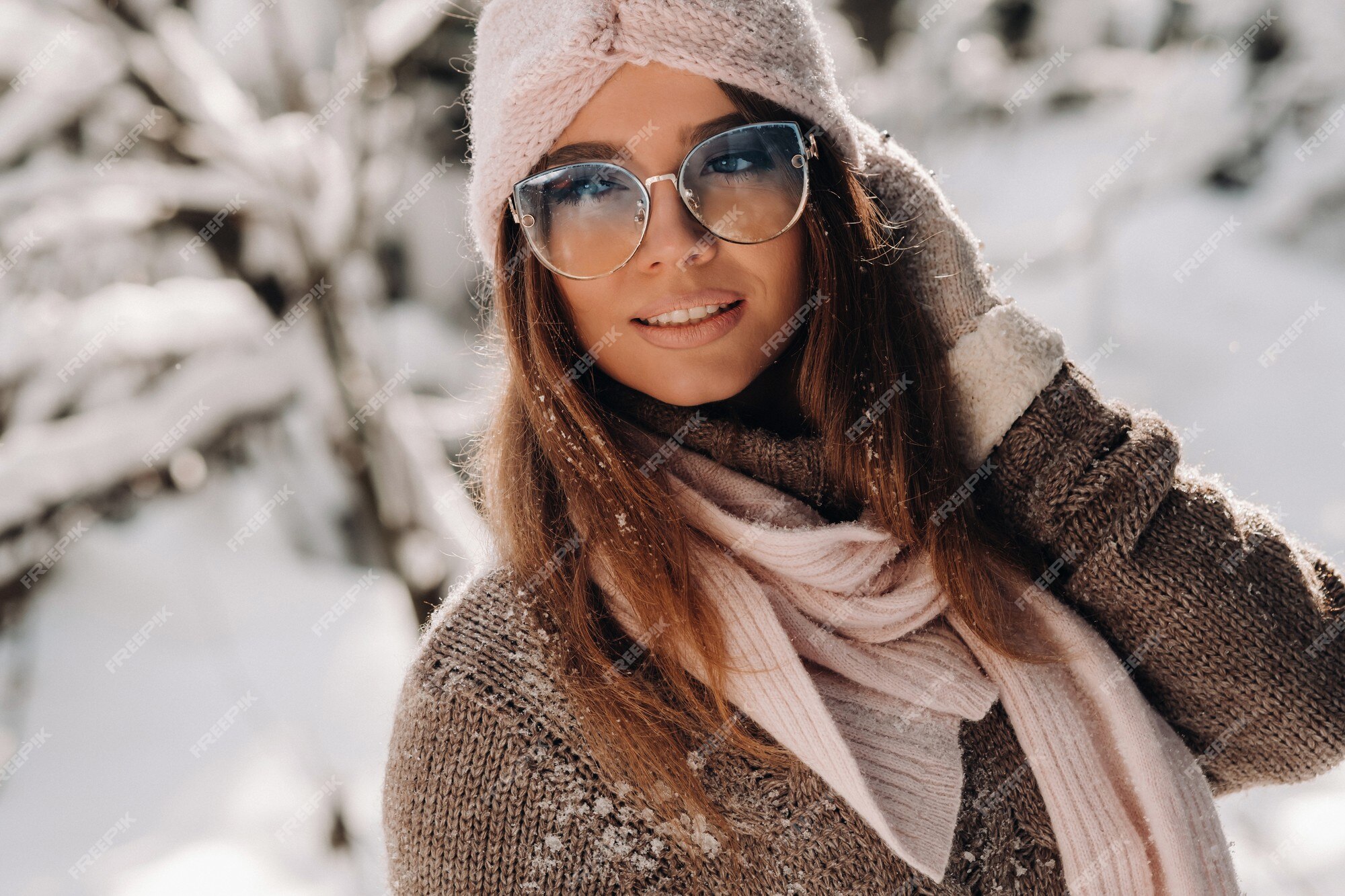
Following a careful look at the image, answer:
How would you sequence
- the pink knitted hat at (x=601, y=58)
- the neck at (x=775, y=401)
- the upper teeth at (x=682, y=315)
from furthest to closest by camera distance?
the neck at (x=775, y=401)
the upper teeth at (x=682, y=315)
the pink knitted hat at (x=601, y=58)

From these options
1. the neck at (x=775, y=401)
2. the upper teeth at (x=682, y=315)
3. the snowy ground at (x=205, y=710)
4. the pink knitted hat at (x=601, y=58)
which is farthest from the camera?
the snowy ground at (x=205, y=710)

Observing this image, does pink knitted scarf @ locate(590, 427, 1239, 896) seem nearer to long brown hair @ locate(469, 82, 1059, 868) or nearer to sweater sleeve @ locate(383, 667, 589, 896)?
long brown hair @ locate(469, 82, 1059, 868)

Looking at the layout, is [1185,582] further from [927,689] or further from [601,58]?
[601,58]

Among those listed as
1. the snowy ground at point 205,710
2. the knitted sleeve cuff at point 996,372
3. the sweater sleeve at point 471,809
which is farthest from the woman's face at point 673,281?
the snowy ground at point 205,710

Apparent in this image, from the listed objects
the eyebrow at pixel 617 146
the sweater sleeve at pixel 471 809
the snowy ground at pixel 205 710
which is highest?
the eyebrow at pixel 617 146

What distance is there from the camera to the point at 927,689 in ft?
A: 4.36

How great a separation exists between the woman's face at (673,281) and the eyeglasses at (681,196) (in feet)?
0.07

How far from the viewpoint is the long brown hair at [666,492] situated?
127 centimetres

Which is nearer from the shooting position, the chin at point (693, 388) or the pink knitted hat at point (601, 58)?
the pink knitted hat at point (601, 58)

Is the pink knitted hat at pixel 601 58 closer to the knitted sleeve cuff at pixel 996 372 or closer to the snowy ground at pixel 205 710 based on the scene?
the knitted sleeve cuff at pixel 996 372

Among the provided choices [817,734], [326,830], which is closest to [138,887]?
[326,830]

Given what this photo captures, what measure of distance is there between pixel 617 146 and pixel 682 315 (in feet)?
0.78

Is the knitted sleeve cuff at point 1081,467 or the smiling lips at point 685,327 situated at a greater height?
the knitted sleeve cuff at point 1081,467

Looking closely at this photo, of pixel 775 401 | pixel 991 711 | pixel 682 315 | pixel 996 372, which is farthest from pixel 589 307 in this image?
pixel 991 711
